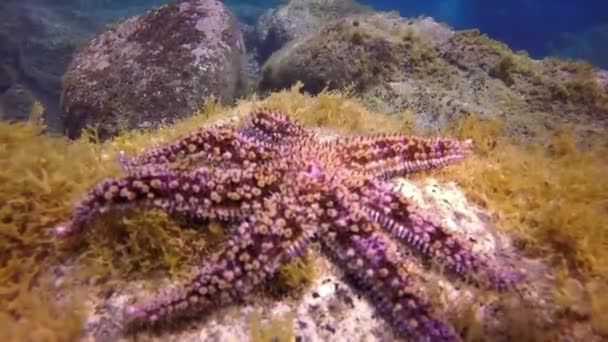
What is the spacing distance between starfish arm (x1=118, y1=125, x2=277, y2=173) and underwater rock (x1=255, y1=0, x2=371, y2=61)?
12.3 m

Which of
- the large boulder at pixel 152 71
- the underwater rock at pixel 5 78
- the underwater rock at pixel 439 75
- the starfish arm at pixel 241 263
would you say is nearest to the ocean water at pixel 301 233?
the starfish arm at pixel 241 263

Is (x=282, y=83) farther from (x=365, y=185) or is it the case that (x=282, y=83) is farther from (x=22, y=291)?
(x=22, y=291)

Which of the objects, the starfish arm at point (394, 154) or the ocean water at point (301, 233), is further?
the starfish arm at point (394, 154)

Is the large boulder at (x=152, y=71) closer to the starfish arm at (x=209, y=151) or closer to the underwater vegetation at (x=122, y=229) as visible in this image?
the underwater vegetation at (x=122, y=229)

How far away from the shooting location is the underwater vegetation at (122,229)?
335 cm

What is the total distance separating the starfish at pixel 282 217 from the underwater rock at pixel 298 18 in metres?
12.4

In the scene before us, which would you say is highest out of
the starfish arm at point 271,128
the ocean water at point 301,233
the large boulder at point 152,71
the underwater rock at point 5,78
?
the starfish arm at point 271,128

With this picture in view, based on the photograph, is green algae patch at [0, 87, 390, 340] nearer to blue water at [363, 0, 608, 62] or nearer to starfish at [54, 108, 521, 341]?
starfish at [54, 108, 521, 341]

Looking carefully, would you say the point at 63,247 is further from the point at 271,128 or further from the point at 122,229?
the point at 271,128

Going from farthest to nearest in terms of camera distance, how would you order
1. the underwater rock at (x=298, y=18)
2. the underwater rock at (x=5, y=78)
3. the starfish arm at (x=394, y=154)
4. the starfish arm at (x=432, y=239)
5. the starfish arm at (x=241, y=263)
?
1. the underwater rock at (x=5, y=78)
2. the underwater rock at (x=298, y=18)
3. the starfish arm at (x=394, y=154)
4. the starfish arm at (x=432, y=239)
5. the starfish arm at (x=241, y=263)

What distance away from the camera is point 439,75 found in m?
8.86

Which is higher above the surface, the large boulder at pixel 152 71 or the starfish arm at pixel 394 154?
the starfish arm at pixel 394 154

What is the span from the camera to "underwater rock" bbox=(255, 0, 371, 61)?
15.9 m

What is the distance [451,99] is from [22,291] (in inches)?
274
